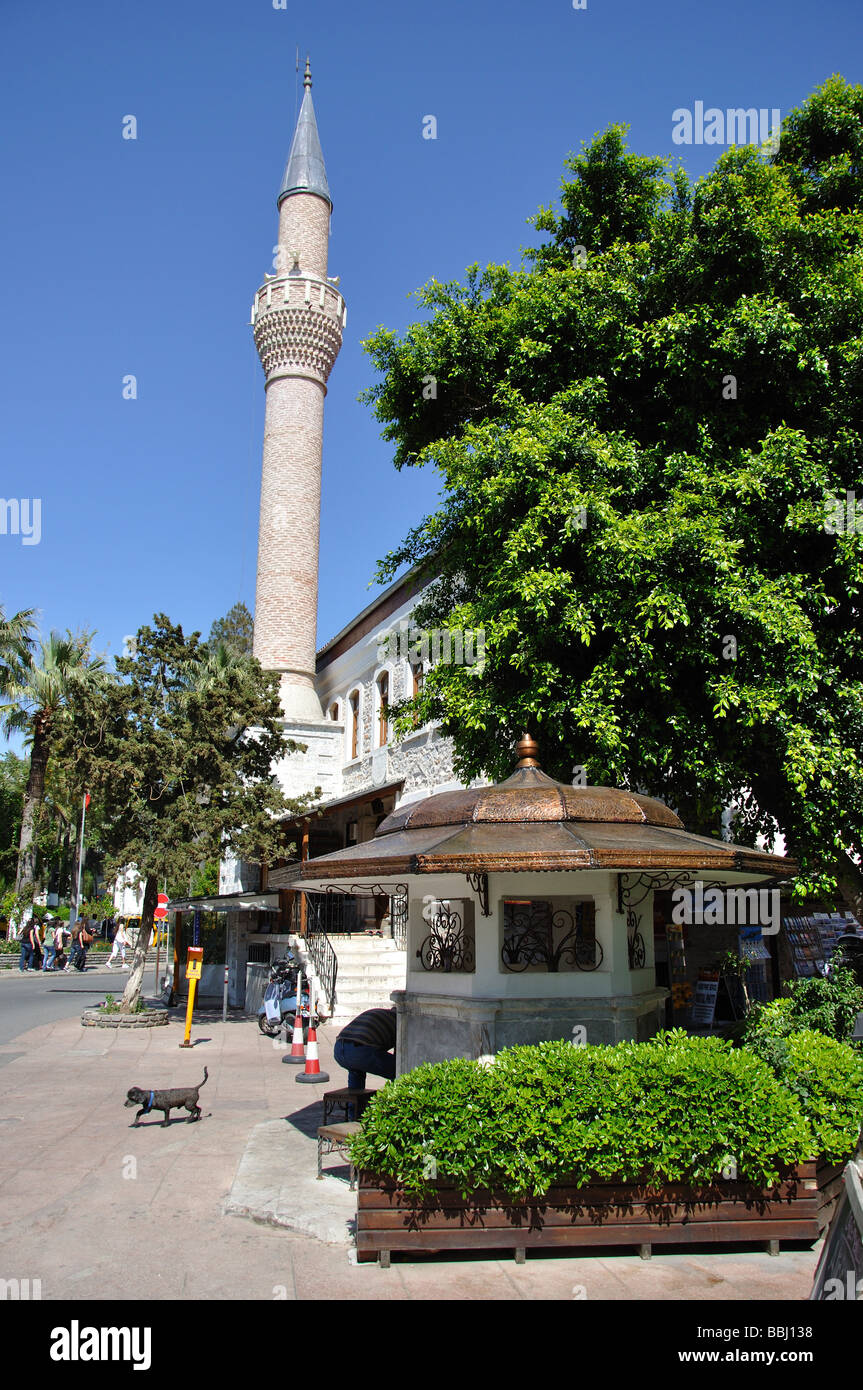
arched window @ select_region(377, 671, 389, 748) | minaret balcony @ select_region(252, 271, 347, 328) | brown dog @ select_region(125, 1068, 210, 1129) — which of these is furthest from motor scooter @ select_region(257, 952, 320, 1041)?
minaret balcony @ select_region(252, 271, 347, 328)

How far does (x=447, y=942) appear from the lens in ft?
24.4

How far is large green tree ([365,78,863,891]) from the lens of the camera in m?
9.34

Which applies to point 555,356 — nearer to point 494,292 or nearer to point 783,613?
point 494,292

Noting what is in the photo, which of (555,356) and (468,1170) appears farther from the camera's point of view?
(555,356)

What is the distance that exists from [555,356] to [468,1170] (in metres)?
9.34

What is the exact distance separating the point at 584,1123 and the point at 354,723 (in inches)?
943

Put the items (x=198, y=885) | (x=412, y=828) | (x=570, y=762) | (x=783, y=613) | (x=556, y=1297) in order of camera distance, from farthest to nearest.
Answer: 1. (x=198, y=885)
2. (x=570, y=762)
3. (x=783, y=613)
4. (x=412, y=828)
5. (x=556, y=1297)

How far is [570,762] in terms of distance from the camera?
1064 centimetres

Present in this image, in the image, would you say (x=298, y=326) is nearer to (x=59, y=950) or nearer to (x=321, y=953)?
(x=321, y=953)

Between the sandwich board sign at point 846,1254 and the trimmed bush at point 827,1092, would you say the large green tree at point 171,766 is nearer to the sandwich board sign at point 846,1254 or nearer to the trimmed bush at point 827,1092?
the trimmed bush at point 827,1092

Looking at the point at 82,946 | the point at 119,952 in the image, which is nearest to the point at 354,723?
the point at 82,946

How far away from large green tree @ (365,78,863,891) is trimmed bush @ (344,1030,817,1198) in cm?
427

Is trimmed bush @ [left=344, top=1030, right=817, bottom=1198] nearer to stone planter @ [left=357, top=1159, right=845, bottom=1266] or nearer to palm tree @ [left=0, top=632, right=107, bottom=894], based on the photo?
stone planter @ [left=357, top=1159, right=845, bottom=1266]
